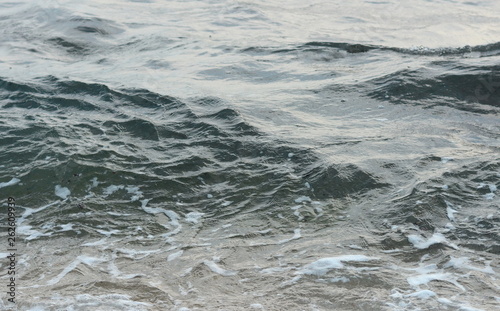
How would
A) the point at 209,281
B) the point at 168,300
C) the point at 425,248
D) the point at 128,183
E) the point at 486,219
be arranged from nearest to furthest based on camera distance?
the point at 168,300
the point at 209,281
the point at 425,248
the point at 486,219
the point at 128,183

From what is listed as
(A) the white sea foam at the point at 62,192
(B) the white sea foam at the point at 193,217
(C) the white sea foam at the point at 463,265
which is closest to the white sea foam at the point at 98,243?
(B) the white sea foam at the point at 193,217

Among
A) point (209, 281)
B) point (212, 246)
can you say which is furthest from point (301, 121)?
point (209, 281)

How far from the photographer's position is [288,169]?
20.0ft

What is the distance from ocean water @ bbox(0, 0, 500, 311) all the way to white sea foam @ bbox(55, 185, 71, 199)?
0.04 ft

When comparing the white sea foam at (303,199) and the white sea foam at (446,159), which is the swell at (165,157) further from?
the white sea foam at (446,159)

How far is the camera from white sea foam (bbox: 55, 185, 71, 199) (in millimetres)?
5764

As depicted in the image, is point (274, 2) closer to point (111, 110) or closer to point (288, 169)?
point (111, 110)

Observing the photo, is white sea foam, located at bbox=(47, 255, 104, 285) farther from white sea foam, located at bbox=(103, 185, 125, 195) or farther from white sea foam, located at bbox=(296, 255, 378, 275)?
white sea foam, located at bbox=(296, 255, 378, 275)

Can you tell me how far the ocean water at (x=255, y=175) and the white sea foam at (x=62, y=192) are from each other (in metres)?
0.01

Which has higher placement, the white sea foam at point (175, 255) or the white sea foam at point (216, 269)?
the white sea foam at point (216, 269)

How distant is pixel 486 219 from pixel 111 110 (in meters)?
5.23

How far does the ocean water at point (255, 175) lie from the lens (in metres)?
4.20

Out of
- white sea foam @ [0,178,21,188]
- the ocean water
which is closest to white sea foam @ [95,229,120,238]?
the ocean water

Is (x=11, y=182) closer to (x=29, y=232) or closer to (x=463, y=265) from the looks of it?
(x=29, y=232)
